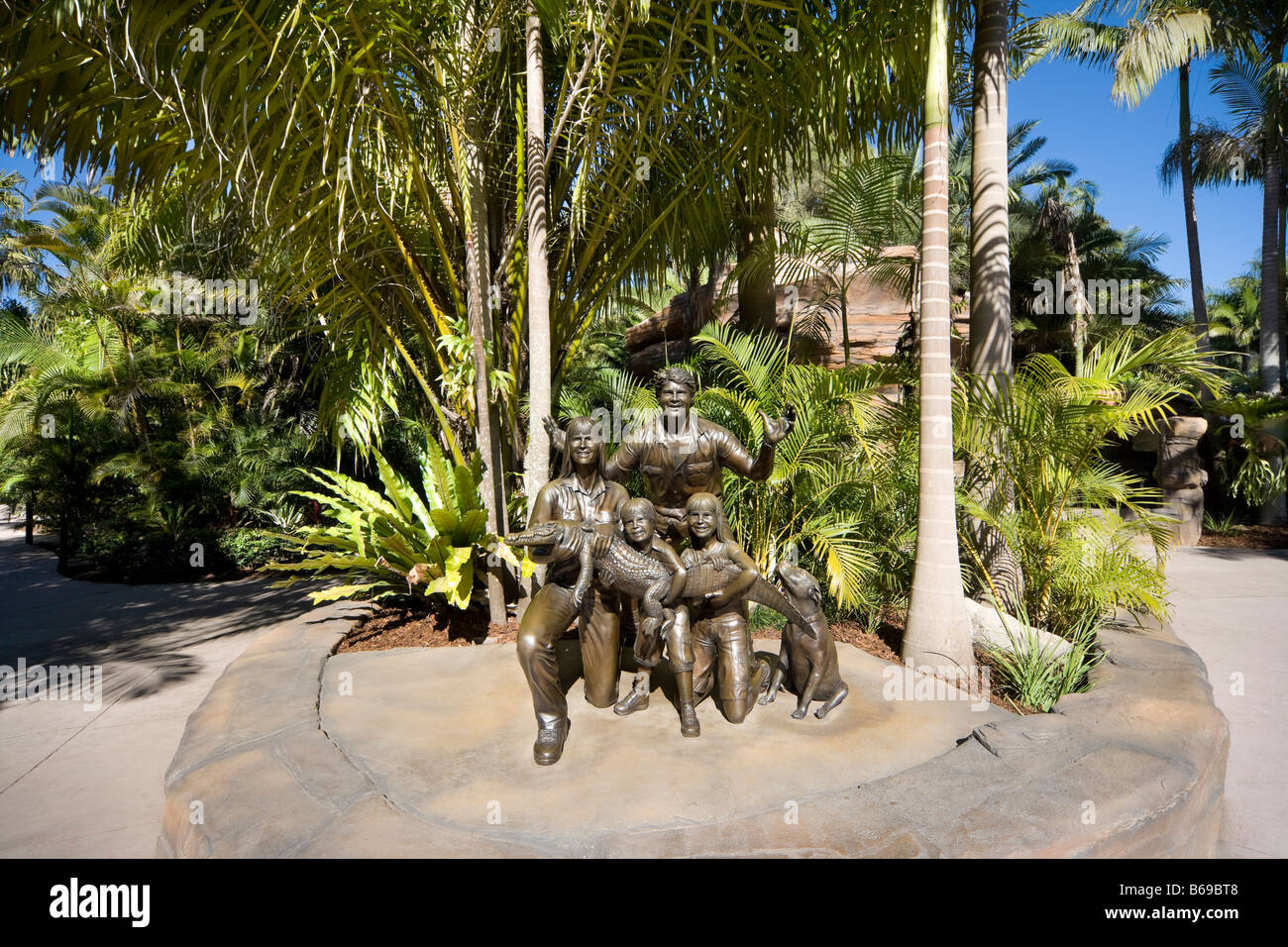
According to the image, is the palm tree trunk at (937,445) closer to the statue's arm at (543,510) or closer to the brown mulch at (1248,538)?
the statue's arm at (543,510)

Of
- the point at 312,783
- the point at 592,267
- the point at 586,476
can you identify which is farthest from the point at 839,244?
the point at 312,783

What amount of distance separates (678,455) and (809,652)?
1191 millimetres

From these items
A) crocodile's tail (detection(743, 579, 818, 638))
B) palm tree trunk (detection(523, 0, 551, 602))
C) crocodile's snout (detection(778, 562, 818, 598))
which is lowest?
crocodile's tail (detection(743, 579, 818, 638))

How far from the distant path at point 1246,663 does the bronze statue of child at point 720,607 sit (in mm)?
1986

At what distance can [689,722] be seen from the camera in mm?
3100

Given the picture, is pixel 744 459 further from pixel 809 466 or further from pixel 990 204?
pixel 990 204

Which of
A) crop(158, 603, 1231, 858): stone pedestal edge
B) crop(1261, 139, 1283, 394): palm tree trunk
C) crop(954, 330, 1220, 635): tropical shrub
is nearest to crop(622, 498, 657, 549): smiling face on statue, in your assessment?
crop(158, 603, 1231, 858): stone pedestal edge

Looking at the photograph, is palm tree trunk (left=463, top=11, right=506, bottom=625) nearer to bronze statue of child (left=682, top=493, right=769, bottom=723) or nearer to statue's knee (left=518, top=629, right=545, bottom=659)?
statue's knee (left=518, top=629, right=545, bottom=659)

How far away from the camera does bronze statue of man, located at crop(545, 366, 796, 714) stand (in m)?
3.57

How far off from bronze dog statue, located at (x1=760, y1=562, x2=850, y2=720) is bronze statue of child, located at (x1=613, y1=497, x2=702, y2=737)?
1.69 feet

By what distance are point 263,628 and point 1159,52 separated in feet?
61.7

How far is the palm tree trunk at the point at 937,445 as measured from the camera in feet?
12.6

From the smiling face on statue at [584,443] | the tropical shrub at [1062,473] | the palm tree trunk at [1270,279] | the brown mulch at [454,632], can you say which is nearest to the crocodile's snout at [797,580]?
the smiling face on statue at [584,443]

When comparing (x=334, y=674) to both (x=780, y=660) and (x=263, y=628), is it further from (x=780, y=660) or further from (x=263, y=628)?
(x=263, y=628)
